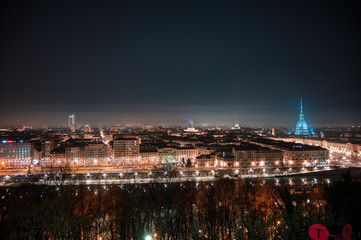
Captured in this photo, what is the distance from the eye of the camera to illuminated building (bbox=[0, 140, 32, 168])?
3875cm

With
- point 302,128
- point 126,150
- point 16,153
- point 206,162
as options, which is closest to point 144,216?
point 206,162

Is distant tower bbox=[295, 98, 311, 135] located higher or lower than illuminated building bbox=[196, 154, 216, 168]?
higher

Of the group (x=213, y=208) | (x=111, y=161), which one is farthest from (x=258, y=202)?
(x=111, y=161)

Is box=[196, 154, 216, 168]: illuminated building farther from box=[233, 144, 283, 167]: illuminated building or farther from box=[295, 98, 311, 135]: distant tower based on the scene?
box=[295, 98, 311, 135]: distant tower

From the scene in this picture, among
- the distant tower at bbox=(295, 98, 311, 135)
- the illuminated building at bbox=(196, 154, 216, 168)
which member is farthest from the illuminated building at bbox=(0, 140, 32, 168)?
the distant tower at bbox=(295, 98, 311, 135)

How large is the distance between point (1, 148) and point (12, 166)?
399 centimetres

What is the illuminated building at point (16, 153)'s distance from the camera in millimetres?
38750

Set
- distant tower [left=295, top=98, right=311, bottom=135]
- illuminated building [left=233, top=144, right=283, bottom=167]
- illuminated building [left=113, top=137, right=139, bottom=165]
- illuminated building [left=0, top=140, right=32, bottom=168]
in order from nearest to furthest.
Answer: illuminated building [left=233, top=144, right=283, bottom=167] < illuminated building [left=0, top=140, right=32, bottom=168] < illuminated building [left=113, top=137, right=139, bottom=165] < distant tower [left=295, top=98, right=311, bottom=135]

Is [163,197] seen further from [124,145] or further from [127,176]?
[124,145]

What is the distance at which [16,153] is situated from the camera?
39344 millimetres

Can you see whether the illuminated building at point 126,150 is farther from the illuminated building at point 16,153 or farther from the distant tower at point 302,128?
the distant tower at point 302,128

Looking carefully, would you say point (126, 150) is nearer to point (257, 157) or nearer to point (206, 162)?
point (206, 162)

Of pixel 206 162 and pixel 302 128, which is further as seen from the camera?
pixel 302 128

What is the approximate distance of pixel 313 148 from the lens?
135ft
